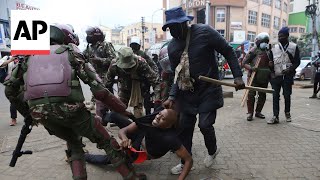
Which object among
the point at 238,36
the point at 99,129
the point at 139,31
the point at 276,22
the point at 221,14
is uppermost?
the point at 221,14

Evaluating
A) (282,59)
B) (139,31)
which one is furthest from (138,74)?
(139,31)

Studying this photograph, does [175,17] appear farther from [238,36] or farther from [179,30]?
[238,36]

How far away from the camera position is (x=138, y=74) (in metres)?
4.44

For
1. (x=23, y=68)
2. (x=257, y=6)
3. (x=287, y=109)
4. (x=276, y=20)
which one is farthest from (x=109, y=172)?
(x=276, y=20)

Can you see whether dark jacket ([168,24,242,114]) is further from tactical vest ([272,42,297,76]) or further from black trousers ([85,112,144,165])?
tactical vest ([272,42,297,76])

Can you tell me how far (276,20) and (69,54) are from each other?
57.3 metres

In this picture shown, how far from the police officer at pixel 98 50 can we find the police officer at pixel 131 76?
1.34 meters

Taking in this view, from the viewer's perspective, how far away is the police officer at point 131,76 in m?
4.15

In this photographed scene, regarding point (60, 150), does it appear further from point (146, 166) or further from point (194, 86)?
point (194, 86)

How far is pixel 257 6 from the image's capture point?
4900cm

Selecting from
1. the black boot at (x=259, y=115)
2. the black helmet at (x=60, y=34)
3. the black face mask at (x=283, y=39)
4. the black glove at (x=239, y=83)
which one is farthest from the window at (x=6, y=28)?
the black glove at (x=239, y=83)

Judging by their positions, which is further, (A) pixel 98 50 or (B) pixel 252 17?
(B) pixel 252 17

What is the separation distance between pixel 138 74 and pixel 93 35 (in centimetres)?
185

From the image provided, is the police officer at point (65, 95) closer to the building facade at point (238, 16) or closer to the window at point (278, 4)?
the building facade at point (238, 16)
